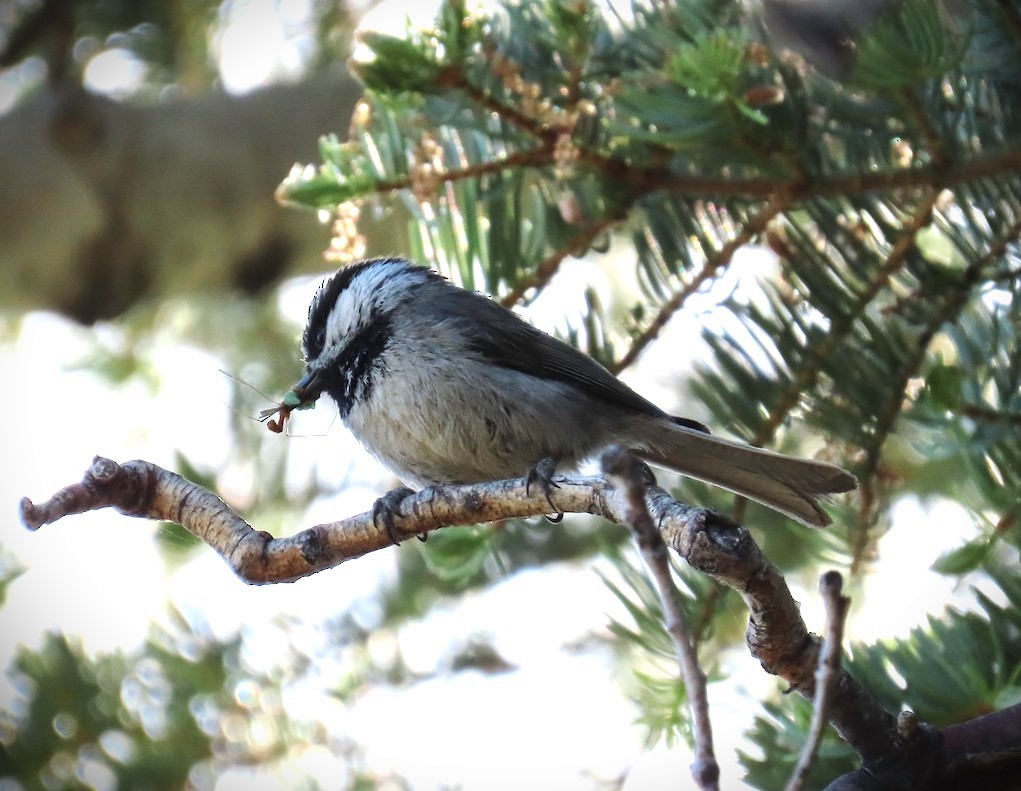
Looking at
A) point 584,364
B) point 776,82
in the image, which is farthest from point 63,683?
point 776,82

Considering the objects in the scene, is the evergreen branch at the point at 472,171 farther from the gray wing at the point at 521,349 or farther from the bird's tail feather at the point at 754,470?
the bird's tail feather at the point at 754,470

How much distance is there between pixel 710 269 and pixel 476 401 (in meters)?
0.61

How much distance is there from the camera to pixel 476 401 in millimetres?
2266

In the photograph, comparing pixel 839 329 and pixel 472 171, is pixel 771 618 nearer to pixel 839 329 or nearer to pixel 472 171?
pixel 839 329

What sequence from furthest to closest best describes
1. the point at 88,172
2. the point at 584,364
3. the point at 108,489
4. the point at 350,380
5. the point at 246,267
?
the point at 246,267, the point at 88,172, the point at 350,380, the point at 584,364, the point at 108,489

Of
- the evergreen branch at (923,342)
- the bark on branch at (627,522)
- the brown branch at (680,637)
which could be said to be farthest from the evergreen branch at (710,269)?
the brown branch at (680,637)

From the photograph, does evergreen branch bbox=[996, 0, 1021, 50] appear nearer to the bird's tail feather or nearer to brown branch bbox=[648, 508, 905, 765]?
the bird's tail feather

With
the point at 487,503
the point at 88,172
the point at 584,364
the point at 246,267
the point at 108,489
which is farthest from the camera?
the point at 246,267

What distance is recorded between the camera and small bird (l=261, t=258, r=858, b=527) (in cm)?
223

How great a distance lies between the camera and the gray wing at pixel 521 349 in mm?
2297

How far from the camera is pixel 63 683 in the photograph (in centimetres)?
225

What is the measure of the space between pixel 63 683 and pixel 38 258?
1.47m

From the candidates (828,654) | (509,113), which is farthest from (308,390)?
(828,654)

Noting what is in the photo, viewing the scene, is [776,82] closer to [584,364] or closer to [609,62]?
[609,62]
